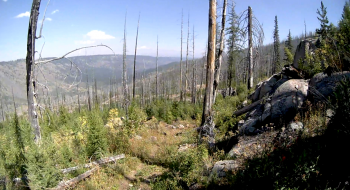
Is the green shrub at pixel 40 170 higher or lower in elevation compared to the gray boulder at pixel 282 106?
lower

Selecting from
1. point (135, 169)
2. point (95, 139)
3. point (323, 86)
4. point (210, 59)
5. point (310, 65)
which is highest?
point (210, 59)

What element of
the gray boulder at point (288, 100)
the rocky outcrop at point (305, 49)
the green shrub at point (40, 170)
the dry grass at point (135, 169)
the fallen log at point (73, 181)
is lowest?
the dry grass at point (135, 169)

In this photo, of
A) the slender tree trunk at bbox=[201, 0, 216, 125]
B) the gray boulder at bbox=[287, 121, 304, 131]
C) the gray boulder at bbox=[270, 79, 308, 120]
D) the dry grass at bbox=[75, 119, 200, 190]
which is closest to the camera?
the gray boulder at bbox=[287, 121, 304, 131]

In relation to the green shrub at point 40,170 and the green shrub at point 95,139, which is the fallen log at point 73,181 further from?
the green shrub at point 95,139

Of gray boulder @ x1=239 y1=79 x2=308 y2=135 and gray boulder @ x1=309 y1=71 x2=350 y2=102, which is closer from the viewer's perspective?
gray boulder @ x1=309 y1=71 x2=350 y2=102

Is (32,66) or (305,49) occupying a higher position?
(305,49)

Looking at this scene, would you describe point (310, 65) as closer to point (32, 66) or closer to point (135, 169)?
point (135, 169)

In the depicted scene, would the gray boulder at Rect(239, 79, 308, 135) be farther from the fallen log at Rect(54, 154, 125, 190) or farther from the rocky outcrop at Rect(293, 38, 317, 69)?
the fallen log at Rect(54, 154, 125, 190)

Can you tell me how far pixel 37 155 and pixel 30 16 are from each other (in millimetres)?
3099

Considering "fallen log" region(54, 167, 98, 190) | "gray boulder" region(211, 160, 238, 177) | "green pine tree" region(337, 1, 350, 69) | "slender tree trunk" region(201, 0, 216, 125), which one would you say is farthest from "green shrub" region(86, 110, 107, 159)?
"green pine tree" region(337, 1, 350, 69)

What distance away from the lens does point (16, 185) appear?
443 cm

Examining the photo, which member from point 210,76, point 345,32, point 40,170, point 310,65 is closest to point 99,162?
point 40,170

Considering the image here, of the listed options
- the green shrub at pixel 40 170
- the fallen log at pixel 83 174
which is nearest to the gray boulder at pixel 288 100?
the fallen log at pixel 83 174

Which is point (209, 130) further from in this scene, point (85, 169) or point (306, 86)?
point (85, 169)
